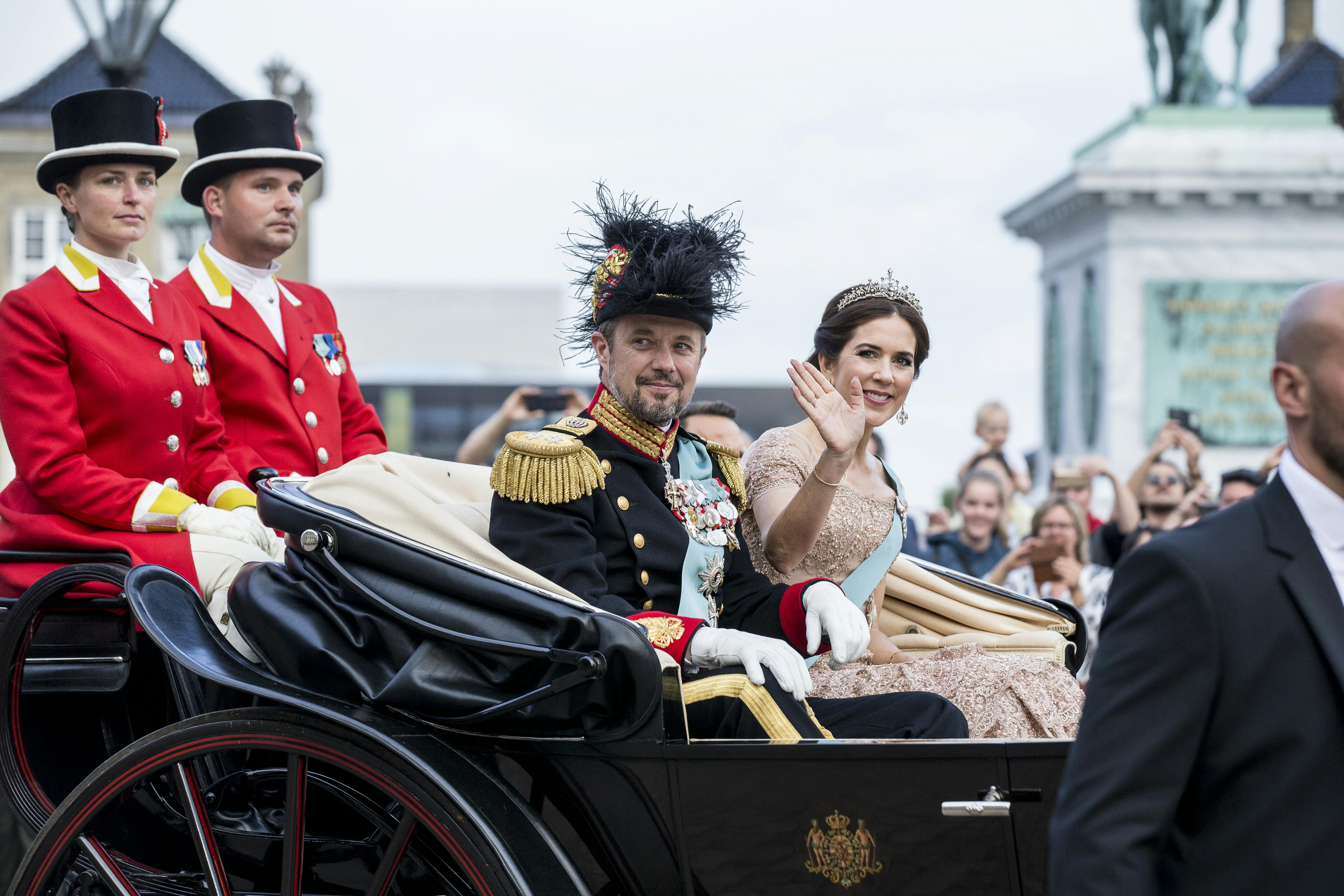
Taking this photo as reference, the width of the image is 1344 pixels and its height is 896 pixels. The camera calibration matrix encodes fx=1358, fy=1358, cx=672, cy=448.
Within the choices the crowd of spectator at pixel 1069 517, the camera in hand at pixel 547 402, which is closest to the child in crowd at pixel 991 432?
the crowd of spectator at pixel 1069 517

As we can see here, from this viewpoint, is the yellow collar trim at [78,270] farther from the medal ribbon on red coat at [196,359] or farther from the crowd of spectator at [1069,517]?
the crowd of spectator at [1069,517]

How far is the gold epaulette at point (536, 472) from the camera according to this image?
2.65 m

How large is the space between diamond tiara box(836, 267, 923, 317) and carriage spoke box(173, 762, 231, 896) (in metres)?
1.85

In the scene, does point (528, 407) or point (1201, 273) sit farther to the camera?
point (1201, 273)

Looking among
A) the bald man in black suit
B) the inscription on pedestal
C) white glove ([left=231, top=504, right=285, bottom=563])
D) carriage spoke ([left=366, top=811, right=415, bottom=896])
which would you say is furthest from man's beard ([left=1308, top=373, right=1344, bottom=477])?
the inscription on pedestal

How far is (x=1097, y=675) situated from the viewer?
4.94ft

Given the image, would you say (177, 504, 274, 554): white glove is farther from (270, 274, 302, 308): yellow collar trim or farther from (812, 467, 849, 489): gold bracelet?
(812, 467, 849, 489): gold bracelet

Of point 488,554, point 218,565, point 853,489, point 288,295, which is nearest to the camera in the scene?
point 488,554

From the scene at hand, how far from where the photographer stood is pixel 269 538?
3.27 m

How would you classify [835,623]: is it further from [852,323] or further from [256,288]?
[256,288]

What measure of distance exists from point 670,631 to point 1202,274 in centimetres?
964

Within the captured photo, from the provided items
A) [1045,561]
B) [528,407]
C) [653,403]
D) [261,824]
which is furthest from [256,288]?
[1045,561]

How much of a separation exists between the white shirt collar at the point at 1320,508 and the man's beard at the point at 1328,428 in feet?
0.09

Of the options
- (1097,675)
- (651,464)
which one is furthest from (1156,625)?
(651,464)
